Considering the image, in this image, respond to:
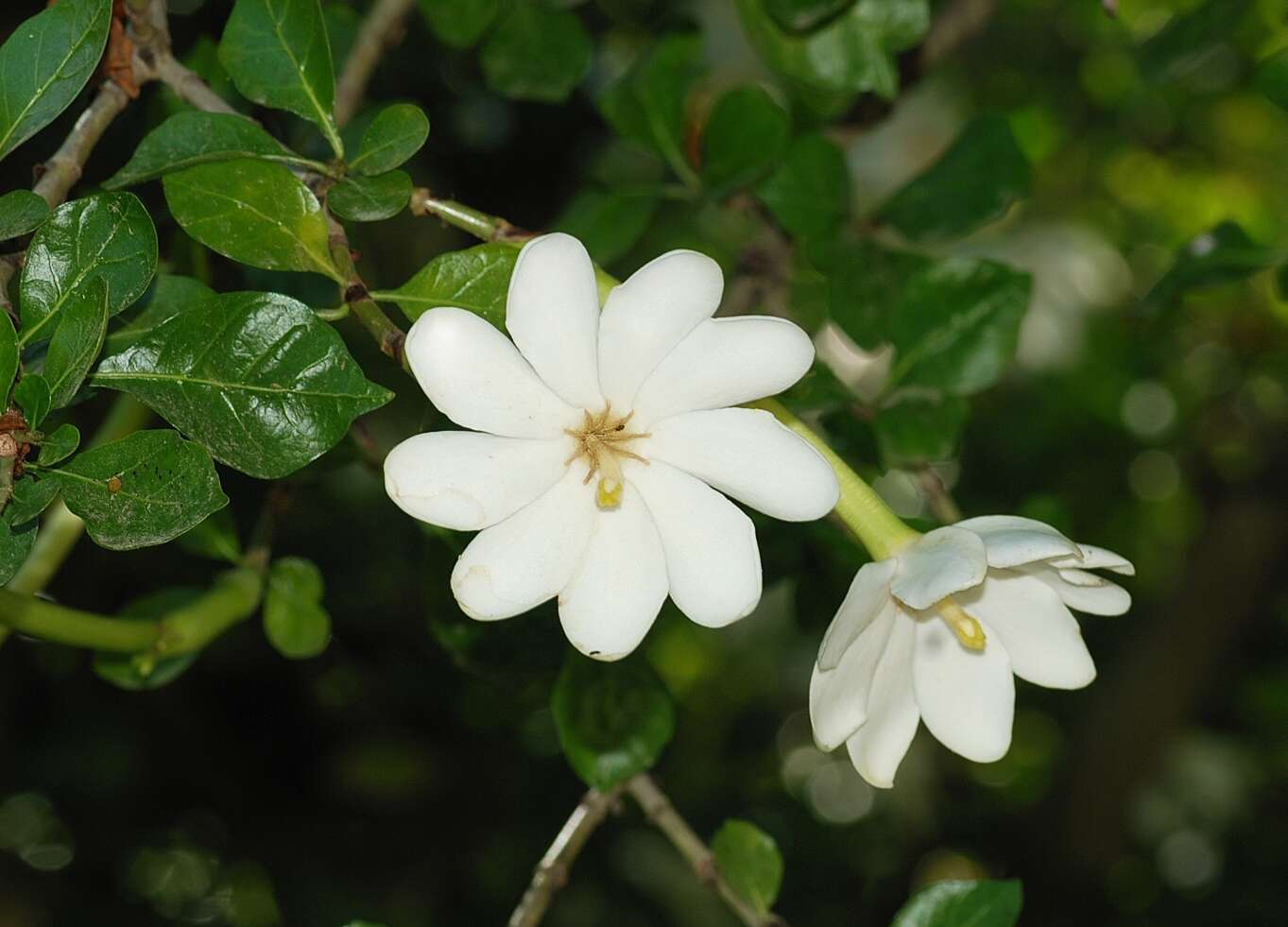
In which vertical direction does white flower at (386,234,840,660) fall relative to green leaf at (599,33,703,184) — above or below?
above

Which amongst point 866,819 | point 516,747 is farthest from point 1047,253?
point 516,747

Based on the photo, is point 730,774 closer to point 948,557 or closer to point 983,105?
point 983,105

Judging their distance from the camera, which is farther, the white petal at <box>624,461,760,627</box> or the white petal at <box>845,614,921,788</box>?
the white petal at <box>845,614,921,788</box>

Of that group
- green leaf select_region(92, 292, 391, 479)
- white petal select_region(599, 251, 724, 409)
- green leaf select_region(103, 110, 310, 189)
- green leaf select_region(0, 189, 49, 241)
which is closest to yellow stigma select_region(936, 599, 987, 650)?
white petal select_region(599, 251, 724, 409)

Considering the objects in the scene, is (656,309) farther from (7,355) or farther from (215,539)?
(215,539)

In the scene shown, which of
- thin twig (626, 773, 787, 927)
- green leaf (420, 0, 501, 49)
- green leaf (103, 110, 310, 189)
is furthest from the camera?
green leaf (420, 0, 501, 49)

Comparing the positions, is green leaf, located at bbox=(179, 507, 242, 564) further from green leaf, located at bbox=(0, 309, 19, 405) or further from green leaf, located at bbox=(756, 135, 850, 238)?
green leaf, located at bbox=(756, 135, 850, 238)

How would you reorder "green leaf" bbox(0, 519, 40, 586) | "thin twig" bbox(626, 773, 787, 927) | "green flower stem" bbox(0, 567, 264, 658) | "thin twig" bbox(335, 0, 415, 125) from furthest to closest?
"thin twig" bbox(335, 0, 415, 125), "thin twig" bbox(626, 773, 787, 927), "green flower stem" bbox(0, 567, 264, 658), "green leaf" bbox(0, 519, 40, 586)

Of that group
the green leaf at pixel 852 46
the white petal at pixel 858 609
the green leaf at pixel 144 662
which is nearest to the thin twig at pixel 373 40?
the green leaf at pixel 852 46
